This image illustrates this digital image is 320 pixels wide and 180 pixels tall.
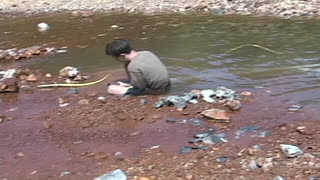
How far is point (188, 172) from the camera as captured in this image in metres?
4.70

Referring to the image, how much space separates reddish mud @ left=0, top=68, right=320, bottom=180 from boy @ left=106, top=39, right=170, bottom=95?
0.67 feet

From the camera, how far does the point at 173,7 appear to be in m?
16.7

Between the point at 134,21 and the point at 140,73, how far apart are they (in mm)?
7881

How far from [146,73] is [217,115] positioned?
156cm

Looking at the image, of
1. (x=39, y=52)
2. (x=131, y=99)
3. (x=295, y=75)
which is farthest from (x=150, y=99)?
(x=39, y=52)

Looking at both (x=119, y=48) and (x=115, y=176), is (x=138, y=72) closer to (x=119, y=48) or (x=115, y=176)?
(x=119, y=48)

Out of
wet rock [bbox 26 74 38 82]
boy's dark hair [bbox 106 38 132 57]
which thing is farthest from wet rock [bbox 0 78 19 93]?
boy's dark hair [bbox 106 38 132 57]

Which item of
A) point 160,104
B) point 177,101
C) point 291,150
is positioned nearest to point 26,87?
point 160,104

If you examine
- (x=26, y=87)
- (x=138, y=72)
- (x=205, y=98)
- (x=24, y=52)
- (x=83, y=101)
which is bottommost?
(x=24, y=52)

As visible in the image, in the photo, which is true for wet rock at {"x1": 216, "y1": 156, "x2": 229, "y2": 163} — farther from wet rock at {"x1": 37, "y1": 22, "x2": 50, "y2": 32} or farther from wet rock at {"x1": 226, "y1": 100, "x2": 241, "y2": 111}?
wet rock at {"x1": 37, "y1": 22, "x2": 50, "y2": 32}

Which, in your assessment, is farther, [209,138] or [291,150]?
[209,138]

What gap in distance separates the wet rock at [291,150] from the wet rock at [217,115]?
43.8 inches

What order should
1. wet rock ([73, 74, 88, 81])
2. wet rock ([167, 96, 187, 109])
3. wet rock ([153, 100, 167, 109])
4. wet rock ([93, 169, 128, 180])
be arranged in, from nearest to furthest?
→ wet rock ([93, 169, 128, 180]) < wet rock ([167, 96, 187, 109]) < wet rock ([153, 100, 167, 109]) < wet rock ([73, 74, 88, 81])

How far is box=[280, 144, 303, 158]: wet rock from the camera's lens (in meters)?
4.78
